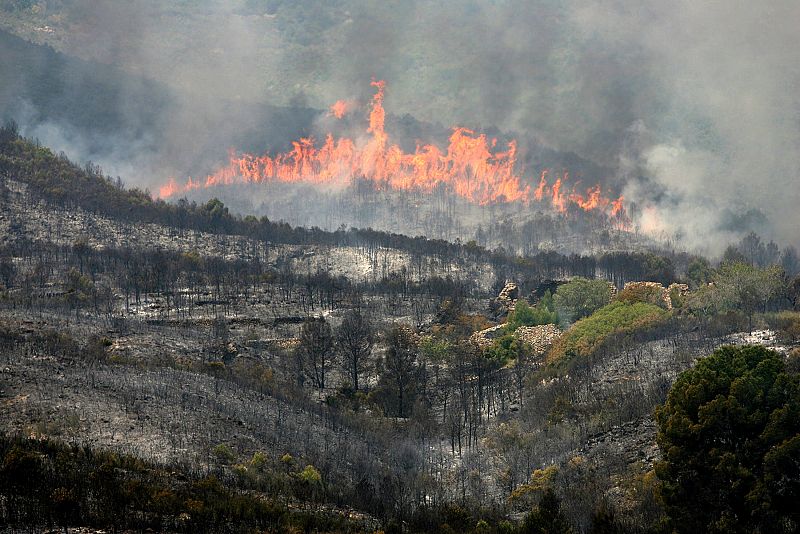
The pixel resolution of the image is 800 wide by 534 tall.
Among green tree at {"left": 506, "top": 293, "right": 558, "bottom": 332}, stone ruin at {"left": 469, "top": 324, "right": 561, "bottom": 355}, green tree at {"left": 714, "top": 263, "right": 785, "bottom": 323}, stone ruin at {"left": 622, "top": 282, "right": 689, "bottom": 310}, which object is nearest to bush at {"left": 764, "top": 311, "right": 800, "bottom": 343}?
green tree at {"left": 714, "top": 263, "right": 785, "bottom": 323}

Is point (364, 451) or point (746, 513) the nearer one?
point (746, 513)

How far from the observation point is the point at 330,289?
165m

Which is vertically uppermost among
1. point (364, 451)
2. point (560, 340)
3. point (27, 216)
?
point (27, 216)

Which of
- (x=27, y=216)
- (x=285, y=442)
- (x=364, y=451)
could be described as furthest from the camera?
(x=27, y=216)

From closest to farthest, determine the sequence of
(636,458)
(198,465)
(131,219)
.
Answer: (198,465) → (636,458) → (131,219)

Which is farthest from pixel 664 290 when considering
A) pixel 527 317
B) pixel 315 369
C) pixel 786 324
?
pixel 315 369

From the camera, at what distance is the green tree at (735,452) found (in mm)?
49594

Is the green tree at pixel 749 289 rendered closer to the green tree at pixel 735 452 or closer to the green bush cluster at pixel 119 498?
the green tree at pixel 735 452

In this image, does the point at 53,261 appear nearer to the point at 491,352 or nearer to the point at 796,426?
the point at 491,352

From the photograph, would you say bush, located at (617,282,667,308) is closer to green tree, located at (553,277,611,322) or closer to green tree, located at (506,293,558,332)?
green tree, located at (553,277,611,322)

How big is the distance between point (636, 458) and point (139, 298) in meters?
102

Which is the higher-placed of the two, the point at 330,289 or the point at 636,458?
the point at 330,289

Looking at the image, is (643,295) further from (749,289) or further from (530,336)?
(749,289)

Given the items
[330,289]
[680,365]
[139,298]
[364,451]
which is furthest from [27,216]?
[680,365]
